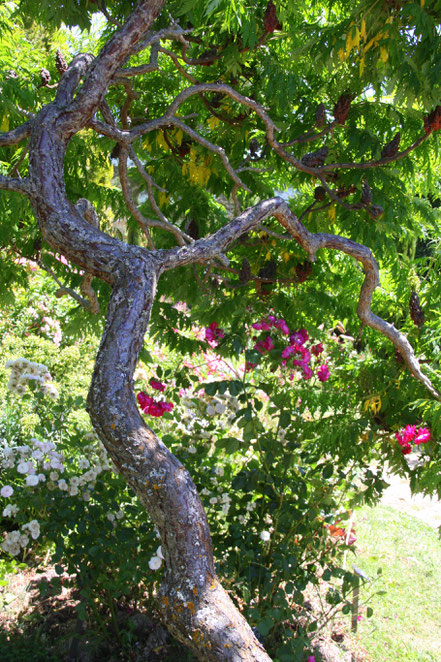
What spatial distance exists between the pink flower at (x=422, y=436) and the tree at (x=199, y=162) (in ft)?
0.68

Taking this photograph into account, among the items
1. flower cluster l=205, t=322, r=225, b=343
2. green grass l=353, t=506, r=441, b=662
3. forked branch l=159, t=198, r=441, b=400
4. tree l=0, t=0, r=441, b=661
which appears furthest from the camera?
green grass l=353, t=506, r=441, b=662

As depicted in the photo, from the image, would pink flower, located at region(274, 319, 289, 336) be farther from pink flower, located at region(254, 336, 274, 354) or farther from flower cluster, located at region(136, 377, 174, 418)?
flower cluster, located at region(136, 377, 174, 418)

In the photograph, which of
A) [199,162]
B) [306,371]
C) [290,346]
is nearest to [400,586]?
[306,371]

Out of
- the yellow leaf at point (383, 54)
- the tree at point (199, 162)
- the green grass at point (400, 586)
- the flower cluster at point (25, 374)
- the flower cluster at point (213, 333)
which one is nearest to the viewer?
the tree at point (199, 162)

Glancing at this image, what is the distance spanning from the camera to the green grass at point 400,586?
3.30 metres

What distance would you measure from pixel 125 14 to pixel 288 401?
211cm

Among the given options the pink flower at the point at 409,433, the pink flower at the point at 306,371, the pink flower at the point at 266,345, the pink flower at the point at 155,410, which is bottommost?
the pink flower at the point at 409,433

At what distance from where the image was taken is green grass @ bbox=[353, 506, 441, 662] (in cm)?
330

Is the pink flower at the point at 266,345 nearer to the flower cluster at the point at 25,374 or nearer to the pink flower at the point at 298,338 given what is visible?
the pink flower at the point at 298,338

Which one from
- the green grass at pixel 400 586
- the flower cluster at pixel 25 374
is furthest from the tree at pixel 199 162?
the green grass at pixel 400 586

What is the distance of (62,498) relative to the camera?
268 cm

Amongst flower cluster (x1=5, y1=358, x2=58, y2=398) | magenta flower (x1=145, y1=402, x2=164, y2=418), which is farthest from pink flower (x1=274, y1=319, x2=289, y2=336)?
flower cluster (x1=5, y1=358, x2=58, y2=398)

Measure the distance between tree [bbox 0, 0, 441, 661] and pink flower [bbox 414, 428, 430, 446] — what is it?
0.21 meters

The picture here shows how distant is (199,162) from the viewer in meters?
3.02
